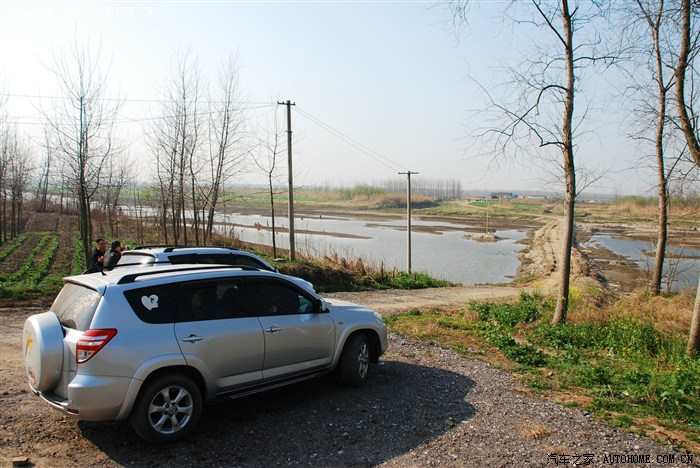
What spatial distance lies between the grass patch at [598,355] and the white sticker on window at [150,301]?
16.3ft

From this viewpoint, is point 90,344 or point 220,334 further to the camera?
point 220,334

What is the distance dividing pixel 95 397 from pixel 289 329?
2160mm

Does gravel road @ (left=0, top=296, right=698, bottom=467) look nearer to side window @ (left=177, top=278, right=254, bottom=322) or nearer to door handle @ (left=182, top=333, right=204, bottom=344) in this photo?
door handle @ (left=182, top=333, right=204, bottom=344)

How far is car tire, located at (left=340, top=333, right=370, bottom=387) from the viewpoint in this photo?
682 cm

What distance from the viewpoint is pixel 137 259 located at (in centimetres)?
1013

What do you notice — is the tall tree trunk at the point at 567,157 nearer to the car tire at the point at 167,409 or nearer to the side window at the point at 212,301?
the side window at the point at 212,301

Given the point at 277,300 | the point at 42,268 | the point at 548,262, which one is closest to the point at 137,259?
the point at 277,300

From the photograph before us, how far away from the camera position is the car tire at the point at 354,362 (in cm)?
682

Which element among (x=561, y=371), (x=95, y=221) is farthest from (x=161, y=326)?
(x=95, y=221)

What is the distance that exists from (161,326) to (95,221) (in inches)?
1678

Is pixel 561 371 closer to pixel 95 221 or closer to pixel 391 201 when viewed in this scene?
pixel 95 221

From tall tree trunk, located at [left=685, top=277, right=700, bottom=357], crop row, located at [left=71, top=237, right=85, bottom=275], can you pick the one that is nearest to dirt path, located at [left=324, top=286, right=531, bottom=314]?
tall tree trunk, located at [left=685, top=277, right=700, bottom=357]

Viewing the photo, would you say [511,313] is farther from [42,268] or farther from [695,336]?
[42,268]

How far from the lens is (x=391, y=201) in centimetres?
11669
